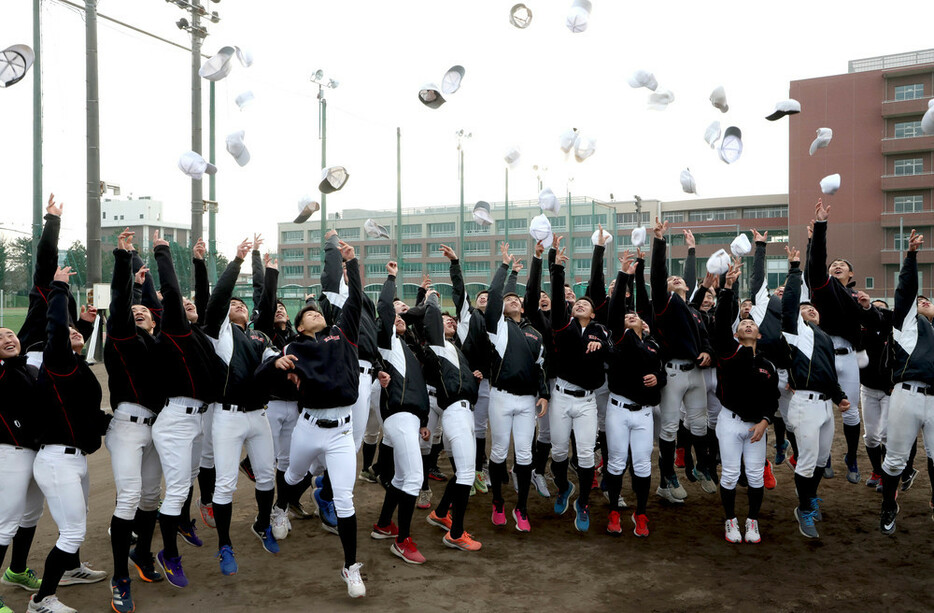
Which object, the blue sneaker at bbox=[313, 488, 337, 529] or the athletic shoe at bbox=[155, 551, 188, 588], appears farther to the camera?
the blue sneaker at bbox=[313, 488, 337, 529]

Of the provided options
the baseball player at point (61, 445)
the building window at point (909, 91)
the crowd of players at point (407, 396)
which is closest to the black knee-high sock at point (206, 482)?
the crowd of players at point (407, 396)

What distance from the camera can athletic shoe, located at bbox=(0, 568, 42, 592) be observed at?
4875mm

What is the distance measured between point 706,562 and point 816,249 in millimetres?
3216

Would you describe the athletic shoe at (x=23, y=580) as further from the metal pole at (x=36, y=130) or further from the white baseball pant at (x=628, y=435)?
the metal pole at (x=36, y=130)

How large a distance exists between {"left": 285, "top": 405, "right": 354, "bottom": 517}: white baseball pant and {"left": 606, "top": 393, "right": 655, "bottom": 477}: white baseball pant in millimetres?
2501

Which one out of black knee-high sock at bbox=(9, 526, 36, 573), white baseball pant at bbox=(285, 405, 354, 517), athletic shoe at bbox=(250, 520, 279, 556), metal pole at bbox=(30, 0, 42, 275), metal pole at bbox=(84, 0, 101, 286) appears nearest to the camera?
black knee-high sock at bbox=(9, 526, 36, 573)

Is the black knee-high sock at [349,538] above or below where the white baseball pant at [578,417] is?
below

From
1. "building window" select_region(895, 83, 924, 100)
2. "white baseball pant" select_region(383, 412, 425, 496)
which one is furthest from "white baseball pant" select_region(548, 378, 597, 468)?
"building window" select_region(895, 83, 924, 100)

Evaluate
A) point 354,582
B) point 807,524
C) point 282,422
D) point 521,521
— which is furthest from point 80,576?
point 807,524

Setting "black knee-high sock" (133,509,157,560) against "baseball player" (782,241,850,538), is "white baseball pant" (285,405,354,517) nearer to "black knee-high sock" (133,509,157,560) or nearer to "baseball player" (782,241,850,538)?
"black knee-high sock" (133,509,157,560)

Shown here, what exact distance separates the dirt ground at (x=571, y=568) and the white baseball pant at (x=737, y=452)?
534 millimetres

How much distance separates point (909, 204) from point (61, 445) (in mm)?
46485

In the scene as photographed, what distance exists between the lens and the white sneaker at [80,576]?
16.3ft

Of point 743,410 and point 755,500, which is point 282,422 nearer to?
point 743,410
